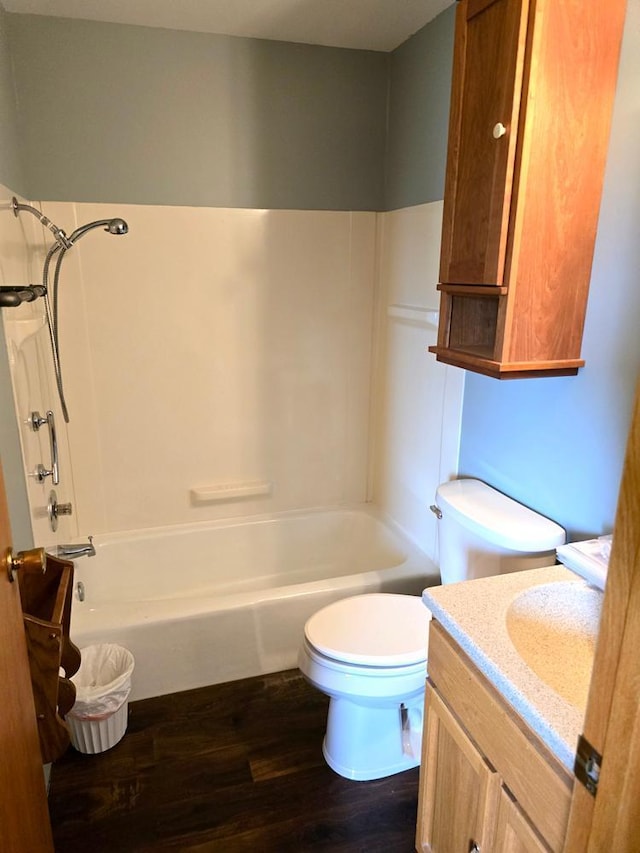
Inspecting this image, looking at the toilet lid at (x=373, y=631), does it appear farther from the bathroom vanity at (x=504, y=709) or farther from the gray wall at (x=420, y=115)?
the gray wall at (x=420, y=115)

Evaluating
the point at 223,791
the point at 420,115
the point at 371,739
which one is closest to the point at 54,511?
the point at 223,791

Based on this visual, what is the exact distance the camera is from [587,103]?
1308mm

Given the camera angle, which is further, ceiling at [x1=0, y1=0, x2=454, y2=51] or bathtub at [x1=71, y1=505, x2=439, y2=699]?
bathtub at [x1=71, y1=505, x2=439, y2=699]

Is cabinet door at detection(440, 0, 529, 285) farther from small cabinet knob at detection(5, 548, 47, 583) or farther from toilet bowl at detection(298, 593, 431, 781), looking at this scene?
small cabinet knob at detection(5, 548, 47, 583)

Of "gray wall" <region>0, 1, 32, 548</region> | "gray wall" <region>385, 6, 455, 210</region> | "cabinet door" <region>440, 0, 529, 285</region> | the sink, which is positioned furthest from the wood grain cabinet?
"gray wall" <region>0, 1, 32, 548</region>

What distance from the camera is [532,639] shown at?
1193 mm

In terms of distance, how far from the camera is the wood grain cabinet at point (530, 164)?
4.17 feet

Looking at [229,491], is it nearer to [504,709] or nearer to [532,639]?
[532,639]

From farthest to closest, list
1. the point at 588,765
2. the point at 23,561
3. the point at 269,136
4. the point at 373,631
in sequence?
the point at 269,136, the point at 373,631, the point at 23,561, the point at 588,765

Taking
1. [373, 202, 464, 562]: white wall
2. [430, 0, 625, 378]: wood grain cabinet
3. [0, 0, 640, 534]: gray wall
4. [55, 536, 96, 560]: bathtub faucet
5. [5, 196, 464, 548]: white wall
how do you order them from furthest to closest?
1. [5, 196, 464, 548]: white wall
2. [373, 202, 464, 562]: white wall
3. [55, 536, 96, 560]: bathtub faucet
4. [0, 0, 640, 534]: gray wall
5. [430, 0, 625, 378]: wood grain cabinet

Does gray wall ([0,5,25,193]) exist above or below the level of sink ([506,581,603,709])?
above

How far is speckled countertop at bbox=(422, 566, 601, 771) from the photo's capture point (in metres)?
0.91

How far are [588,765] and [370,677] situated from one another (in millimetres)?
1035

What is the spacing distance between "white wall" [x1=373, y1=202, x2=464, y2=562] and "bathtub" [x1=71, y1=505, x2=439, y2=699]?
19cm
